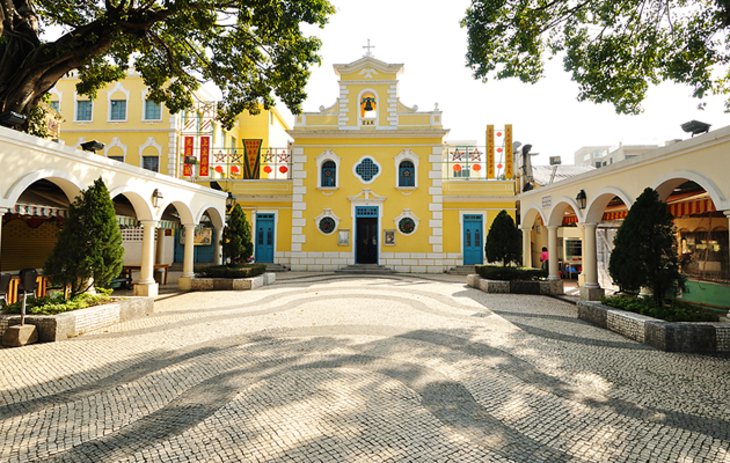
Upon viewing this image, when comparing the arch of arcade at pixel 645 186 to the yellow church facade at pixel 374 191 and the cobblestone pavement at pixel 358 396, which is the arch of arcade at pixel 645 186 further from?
the yellow church facade at pixel 374 191

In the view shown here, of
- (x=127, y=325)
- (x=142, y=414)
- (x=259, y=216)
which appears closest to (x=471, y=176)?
(x=259, y=216)

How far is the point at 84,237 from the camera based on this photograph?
702 cm

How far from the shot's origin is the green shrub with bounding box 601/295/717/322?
6.27 m

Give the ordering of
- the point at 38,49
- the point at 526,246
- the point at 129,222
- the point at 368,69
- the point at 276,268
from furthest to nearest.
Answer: the point at 368,69 < the point at 276,268 < the point at 526,246 < the point at 129,222 < the point at 38,49

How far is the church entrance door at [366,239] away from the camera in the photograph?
19.5 meters

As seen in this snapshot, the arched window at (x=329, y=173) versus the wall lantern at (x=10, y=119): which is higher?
the arched window at (x=329, y=173)

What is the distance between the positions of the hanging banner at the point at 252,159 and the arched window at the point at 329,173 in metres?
4.42

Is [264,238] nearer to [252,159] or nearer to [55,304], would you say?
[252,159]

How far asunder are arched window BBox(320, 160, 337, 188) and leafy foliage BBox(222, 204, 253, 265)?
7.17m

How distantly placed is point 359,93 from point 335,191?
238 inches

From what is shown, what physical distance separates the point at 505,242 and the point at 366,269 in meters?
8.02

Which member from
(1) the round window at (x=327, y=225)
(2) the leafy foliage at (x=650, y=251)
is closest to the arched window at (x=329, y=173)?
(1) the round window at (x=327, y=225)

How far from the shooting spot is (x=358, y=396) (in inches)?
156

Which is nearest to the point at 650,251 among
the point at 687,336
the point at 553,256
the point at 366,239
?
the point at 687,336
